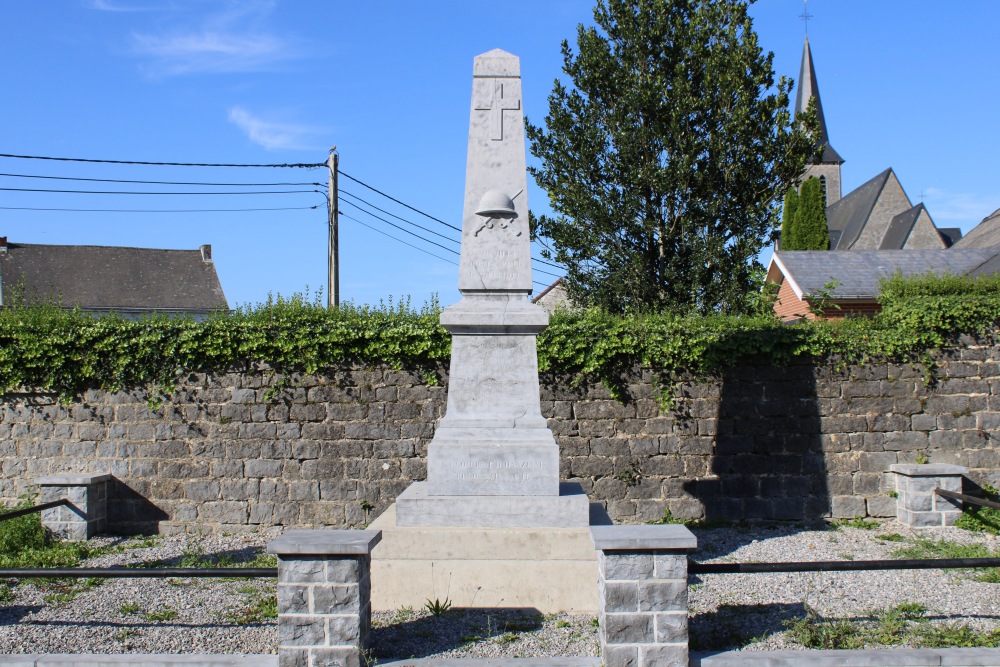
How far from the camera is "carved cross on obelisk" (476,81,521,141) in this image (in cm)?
563

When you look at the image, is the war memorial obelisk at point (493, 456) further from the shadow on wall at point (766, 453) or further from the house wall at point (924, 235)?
the house wall at point (924, 235)

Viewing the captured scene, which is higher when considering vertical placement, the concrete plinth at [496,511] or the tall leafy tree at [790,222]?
the tall leafy tree at [790,222]

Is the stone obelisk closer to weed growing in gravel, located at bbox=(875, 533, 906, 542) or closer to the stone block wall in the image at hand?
the stone block wall

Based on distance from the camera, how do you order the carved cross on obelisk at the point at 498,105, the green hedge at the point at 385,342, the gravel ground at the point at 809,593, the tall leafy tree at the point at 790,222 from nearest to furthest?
1. the gravel ground at the point at 809,593
2. the carved cross on obelisk at the point at 498,105
3. the green hedge at the point at 385,342
4. the tall leafy tree at the point at 790,222

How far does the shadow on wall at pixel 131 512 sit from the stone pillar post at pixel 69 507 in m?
0.50

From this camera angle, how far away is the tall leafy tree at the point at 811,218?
31.3 meters

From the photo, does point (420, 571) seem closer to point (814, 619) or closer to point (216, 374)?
point (814, 619)

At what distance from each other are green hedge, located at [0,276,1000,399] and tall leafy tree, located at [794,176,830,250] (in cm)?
2402

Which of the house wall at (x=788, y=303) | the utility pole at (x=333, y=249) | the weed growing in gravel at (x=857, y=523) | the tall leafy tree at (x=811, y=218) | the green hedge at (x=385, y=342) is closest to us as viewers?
the weed growing in gravel at (x=857, y=523)

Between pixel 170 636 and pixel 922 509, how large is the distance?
7.23 metres

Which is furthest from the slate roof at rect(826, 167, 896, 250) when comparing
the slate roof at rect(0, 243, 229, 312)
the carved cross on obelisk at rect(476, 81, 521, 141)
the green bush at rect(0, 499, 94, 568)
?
the green bush at rect(0, 499, 94, 568)

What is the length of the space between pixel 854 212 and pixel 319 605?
42766 mm

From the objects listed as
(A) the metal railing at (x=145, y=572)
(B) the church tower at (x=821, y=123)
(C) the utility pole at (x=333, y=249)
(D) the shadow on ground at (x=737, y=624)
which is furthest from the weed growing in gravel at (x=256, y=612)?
(B) the church tower at (x=821, y=123)

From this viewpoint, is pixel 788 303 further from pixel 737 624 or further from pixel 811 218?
pixel 737 624
